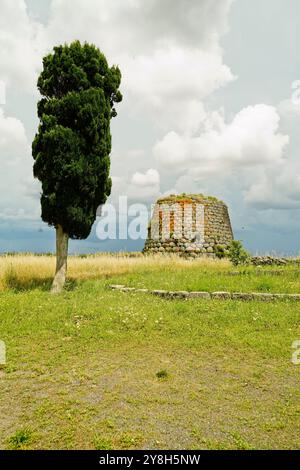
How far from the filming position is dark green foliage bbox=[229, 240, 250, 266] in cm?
2378

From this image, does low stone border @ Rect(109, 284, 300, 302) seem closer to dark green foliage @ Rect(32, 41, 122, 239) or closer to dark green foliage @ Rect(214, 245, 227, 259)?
dark green foliage @ Rect(32, 41, 122, 239)

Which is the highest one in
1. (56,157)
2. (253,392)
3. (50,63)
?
(50,63)

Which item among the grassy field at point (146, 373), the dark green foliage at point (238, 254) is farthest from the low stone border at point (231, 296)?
the dark green foliage at point (238, 254)

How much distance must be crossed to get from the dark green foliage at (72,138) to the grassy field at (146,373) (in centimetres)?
369

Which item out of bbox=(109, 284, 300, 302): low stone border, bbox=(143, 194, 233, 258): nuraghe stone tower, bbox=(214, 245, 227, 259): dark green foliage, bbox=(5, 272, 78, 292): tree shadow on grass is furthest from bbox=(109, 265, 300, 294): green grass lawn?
bbox=(214, 245, 227, 259): dark green foliage

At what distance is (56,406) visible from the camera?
4.82 meters

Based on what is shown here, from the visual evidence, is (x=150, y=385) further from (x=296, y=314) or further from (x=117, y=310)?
(x=296, y=314)

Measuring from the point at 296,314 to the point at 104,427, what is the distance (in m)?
7.10

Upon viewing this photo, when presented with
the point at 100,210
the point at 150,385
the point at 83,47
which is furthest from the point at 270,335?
the point at 83,47

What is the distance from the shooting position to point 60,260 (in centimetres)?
1408

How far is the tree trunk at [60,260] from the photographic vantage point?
13.7 metres

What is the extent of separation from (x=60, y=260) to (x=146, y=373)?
892 centimetres

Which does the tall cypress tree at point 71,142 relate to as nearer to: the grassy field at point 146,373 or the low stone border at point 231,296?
the grassy field at point 146,373
